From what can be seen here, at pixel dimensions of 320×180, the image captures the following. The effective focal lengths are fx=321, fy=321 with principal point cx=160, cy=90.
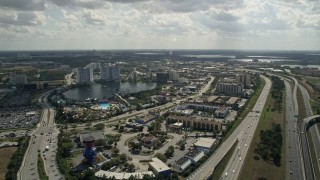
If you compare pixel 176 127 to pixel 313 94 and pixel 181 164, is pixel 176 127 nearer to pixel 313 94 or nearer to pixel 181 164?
pixel 181 164

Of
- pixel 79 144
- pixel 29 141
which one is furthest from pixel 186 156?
pixel 29 141

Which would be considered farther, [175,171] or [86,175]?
[175,171]

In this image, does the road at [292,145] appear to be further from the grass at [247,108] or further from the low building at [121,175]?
the low building at [121,175]

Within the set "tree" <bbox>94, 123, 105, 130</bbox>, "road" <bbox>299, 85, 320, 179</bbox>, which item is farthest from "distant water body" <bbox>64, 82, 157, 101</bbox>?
"road" <bbox>299, 85, 320, 179</bbox>

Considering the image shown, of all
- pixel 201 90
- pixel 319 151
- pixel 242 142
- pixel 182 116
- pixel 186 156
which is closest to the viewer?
pixel 186 156

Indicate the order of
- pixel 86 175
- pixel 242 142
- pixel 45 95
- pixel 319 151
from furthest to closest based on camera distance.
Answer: pixel 45 95 → pixel 242 142 → pixel 319 151 → pixel 86 175

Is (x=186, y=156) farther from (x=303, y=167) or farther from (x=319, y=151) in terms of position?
(x=319, y=151)

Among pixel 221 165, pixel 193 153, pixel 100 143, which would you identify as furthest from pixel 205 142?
pixel 100 143
